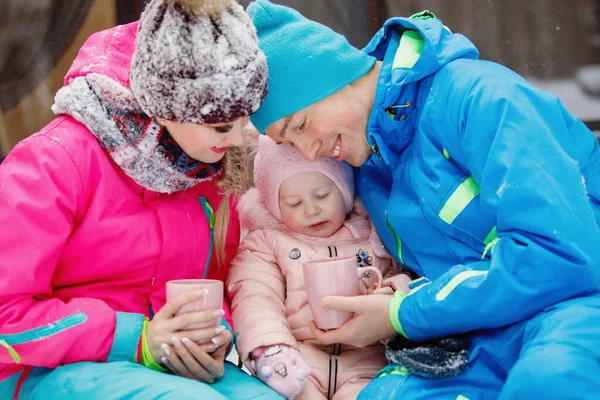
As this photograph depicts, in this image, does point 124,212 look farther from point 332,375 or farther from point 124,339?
point 332,375

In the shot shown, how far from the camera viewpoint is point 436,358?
1514mm

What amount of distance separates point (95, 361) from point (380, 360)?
0.69 metres

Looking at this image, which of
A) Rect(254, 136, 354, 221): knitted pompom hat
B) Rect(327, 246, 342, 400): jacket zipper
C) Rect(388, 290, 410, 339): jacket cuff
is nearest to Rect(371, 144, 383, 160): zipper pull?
Rect(254, 136, 354, 221): knitted pompom hat

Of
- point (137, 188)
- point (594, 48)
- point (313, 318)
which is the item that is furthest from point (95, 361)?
point (594, 48)

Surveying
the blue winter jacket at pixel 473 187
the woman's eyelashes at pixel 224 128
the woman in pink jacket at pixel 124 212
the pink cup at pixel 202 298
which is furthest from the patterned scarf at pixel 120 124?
the blue winter jacket at pixel 473 187

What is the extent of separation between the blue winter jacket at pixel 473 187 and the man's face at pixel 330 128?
59mm

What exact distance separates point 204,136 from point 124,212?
0.80ft

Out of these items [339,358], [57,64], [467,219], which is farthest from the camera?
[57,64]

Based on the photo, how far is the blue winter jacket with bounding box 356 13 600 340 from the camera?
4.56 ft

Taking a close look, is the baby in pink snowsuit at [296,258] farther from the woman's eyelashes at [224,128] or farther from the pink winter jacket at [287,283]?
the woman's eyelashes at [224,128]

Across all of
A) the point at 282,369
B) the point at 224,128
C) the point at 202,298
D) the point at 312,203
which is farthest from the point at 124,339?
the point at 312,203

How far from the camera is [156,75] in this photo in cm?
144

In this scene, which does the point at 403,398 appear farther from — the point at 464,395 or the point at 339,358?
the point at 339,358

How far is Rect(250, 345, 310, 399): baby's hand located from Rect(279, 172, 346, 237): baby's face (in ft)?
1.15
